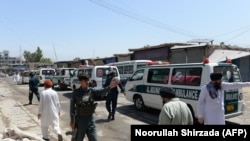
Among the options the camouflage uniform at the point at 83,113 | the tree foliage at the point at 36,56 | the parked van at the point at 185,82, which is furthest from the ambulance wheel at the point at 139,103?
the tree foliage at the point at 36,56

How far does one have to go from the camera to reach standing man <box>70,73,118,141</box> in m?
4.91

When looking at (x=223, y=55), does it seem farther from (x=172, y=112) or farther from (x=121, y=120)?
(x=172, y=112)

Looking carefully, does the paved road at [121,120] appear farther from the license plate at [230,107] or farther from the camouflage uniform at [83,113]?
the camouflage uniform at [83,113]

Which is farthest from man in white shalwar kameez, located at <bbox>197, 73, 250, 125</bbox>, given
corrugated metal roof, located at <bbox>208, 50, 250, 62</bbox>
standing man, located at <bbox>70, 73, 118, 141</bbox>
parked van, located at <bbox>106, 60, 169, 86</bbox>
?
corrugated metal roof, located at <bbox>208, 50, 250, 62</bbox>

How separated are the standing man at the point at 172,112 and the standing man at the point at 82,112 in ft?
4.41

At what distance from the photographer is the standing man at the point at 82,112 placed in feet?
16.1

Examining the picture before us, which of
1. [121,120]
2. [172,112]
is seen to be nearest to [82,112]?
[172,112]

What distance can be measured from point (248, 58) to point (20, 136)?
893 inches

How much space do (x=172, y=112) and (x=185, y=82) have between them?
215 inches

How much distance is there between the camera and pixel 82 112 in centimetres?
489

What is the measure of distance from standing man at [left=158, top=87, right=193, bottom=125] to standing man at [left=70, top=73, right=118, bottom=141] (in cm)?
134

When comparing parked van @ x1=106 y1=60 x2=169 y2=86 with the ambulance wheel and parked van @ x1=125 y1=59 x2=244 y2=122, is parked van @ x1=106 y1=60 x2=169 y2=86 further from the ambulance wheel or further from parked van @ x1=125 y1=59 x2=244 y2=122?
parked van @ x1=125 y1=59 x2=244 y2=122

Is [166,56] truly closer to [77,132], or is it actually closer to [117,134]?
[117,134]

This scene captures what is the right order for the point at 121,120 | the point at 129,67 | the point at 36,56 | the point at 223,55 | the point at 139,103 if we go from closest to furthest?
the point at 121,120 → the point at 139,103 → the point at 129,67 → the point at 223,55 → the point at 36,56
